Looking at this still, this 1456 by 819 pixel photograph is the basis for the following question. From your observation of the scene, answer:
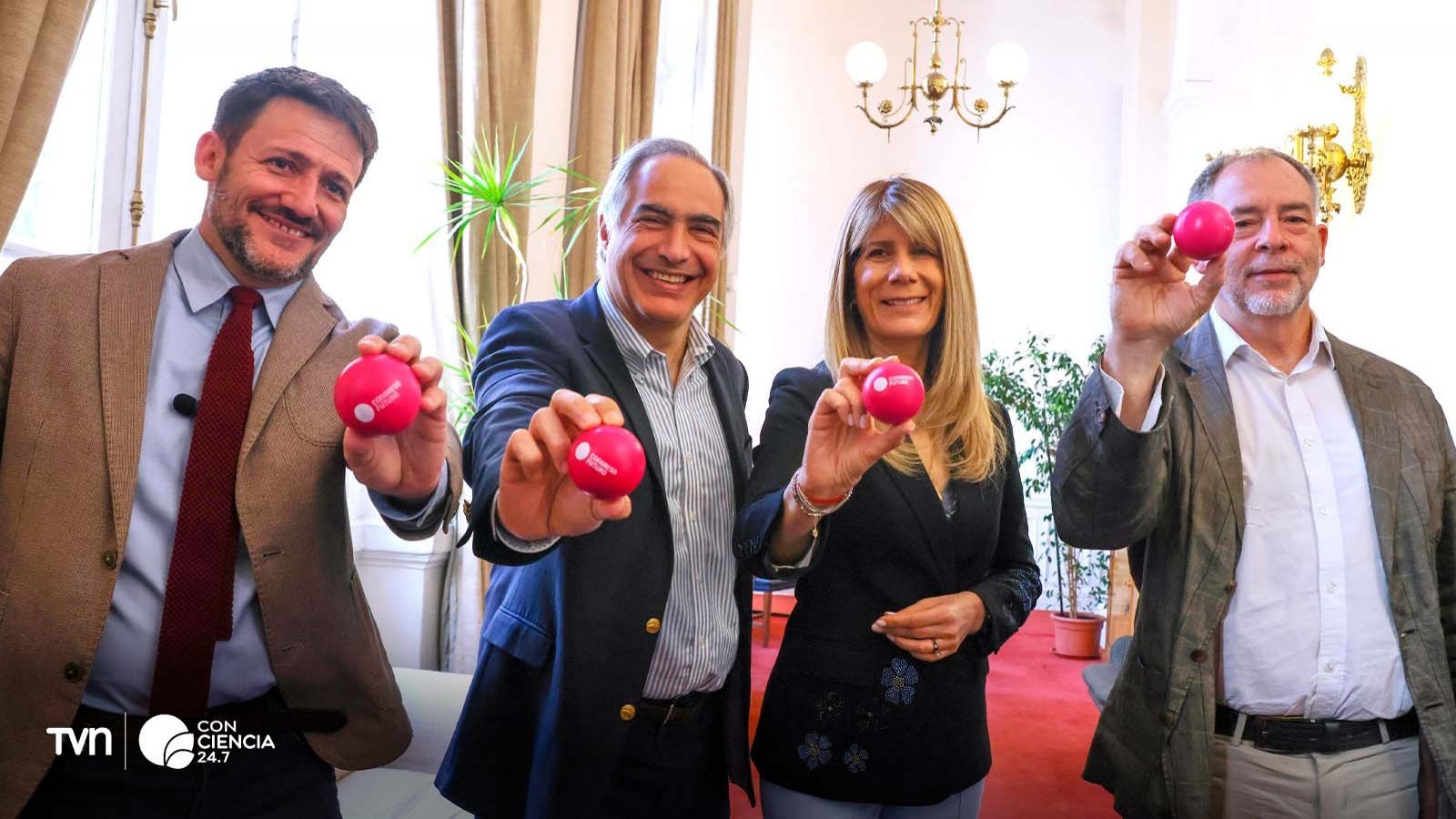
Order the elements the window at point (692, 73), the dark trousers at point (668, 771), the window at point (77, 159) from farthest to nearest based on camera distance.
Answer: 1. the window at point (692, 73)
2. the window at point (77, 159)
3. the dark trousers at point (668, 771)

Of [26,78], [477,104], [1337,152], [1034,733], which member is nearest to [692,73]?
[477,104]

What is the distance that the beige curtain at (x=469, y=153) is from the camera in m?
3.94

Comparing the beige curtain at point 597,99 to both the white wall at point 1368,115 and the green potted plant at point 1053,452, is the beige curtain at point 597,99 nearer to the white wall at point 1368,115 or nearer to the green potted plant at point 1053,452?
the green potted plant at point 1053,452

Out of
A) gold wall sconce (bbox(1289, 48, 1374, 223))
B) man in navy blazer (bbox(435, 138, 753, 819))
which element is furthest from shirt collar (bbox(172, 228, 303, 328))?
gold wall sconce (bbox(1289, 48, 1374, 223))

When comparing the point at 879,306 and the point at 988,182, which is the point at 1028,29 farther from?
the point at 879,306

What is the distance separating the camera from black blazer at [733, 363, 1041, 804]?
68.3 inches

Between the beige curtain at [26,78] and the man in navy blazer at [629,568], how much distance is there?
3.16 ft

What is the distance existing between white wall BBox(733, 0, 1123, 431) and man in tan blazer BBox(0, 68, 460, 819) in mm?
7065

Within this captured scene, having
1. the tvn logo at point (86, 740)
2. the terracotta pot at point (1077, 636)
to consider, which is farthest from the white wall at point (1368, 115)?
the tvn logo at point (86, 740)

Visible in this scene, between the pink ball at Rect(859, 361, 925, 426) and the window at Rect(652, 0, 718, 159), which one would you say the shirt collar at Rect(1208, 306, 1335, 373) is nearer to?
the pink ball at Rect(859, 361, 925, 426)

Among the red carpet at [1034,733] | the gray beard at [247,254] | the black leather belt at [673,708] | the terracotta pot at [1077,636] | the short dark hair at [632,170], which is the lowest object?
the red carpet at [1034,733]

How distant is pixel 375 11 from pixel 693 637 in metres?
3.06

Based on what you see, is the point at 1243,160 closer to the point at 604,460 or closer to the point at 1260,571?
the point at 1260,571

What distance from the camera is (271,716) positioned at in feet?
4.99
